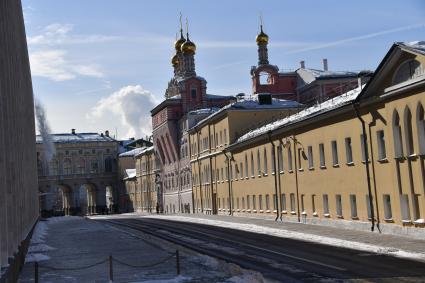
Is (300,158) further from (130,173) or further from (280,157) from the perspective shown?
(130,173)

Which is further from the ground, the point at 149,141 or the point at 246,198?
the point at 149,141

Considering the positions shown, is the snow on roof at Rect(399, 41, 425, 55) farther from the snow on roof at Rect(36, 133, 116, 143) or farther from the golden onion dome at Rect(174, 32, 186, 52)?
the snow on roof at Rect(36, 133, 116, 143)

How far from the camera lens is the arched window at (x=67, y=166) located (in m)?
126

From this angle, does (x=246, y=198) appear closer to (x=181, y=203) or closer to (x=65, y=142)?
(x=181, y=203)

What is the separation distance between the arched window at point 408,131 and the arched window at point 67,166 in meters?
103

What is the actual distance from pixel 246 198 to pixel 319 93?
22396mm

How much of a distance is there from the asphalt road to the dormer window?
8213 millimetres

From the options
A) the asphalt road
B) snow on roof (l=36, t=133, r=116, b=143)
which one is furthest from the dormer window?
snow on roof (l=36, t=133, r=116, b=143)

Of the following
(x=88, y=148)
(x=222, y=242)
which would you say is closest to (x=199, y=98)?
(x=88, y=148)

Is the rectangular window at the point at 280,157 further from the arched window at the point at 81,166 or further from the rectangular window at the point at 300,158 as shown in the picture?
the arched window at the point at 81,166

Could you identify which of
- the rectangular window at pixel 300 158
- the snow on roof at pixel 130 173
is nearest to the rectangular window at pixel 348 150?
the rectangular window at pixel 300 158

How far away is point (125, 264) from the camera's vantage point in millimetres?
22641

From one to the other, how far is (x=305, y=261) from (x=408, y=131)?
31.2 ft

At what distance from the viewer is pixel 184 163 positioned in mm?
83500
